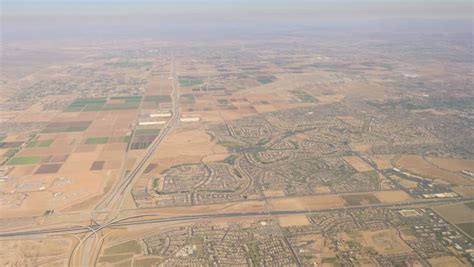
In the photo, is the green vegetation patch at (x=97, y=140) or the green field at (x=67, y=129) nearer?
the green vegetation patch at (x=97, y=140)

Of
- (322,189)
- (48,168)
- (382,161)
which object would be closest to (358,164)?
(382,161)

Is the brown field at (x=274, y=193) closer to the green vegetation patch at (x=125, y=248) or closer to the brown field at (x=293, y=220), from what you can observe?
the brown field at (x=293, y=220)

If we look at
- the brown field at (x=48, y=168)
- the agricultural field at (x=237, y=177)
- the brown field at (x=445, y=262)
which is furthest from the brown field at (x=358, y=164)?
the brown field at (x=48, y=168)

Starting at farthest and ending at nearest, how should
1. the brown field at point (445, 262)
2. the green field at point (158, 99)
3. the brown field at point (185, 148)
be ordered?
the green field at point (158, 99) → the brown field at point (185, 148) → the brown field at point (445, 262)

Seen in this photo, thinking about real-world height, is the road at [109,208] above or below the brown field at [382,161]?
below

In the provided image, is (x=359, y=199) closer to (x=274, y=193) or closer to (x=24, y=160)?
(x=274, y=193)

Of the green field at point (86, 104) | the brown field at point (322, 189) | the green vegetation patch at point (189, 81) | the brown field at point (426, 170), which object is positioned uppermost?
the green vegetation patch at point (189, 81)
